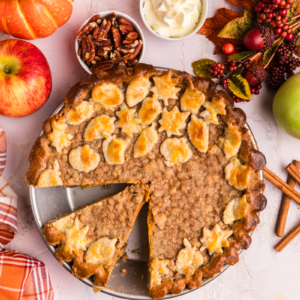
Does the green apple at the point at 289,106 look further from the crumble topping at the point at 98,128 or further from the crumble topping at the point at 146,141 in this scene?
the crumble topping at the point at 98,128

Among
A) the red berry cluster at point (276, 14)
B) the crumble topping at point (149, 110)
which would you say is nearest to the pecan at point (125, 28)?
the crumble topping at point (149, 110)

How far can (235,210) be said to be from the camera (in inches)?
102

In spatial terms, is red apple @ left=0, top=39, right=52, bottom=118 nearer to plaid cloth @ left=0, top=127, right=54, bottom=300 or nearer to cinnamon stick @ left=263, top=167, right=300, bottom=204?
plaid cloth @ left=0, top=127, right=54, bottom=300

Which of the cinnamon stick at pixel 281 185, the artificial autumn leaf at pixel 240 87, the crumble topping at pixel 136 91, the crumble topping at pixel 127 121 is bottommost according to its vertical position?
the cinnamon stick at pixel 281 185

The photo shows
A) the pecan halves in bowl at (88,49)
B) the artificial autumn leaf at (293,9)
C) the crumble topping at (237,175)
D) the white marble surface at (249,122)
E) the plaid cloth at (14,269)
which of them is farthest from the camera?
the white marble surface at (249,122)

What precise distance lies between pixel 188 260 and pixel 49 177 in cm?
142

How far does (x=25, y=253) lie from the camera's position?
10.2 ft

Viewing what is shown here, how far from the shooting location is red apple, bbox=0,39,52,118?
2.63 meters

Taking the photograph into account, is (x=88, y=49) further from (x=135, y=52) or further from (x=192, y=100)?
(x=192, y=100)

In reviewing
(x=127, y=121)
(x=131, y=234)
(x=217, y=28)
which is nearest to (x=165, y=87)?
(x=127, y=121)

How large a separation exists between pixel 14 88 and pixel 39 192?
38.2 inches

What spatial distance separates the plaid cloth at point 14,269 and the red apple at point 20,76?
45 cm

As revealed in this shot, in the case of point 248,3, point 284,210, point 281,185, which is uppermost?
point 248,3

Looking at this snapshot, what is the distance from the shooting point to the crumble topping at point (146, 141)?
264cm
